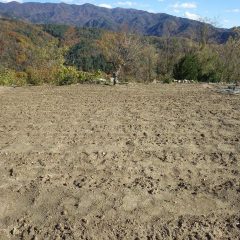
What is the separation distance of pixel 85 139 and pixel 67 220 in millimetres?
2800

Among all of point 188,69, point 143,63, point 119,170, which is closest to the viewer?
point 119,170

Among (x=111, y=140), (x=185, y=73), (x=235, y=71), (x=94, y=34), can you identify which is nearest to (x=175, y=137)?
(x=111, y=140)

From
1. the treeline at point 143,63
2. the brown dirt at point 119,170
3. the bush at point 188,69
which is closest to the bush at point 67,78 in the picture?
the treeline at point 143,63

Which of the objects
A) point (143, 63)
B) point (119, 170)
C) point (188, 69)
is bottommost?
point (143, 63)

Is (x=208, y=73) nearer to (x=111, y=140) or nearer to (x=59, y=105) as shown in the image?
(x=59, y=105)

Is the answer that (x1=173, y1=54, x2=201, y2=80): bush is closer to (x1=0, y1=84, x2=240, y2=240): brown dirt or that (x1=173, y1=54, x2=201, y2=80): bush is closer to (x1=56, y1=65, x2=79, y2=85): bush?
(x1=56, y1=65, x2=79, y2=85): bush

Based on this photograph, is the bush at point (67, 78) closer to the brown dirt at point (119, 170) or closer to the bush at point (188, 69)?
the brown dirt at point (119, 170)

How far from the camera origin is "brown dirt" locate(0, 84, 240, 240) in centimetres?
448

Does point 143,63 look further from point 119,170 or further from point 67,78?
point 119,170

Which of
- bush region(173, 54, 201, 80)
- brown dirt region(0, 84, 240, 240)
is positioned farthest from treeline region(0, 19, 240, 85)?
brown dirt region(0, 84, 240, 240)

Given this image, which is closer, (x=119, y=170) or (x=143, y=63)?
(x=119, y=170)

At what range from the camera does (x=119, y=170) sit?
5.85 metres

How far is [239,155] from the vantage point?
6457 millimetres

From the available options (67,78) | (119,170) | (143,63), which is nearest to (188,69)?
(67,78)
